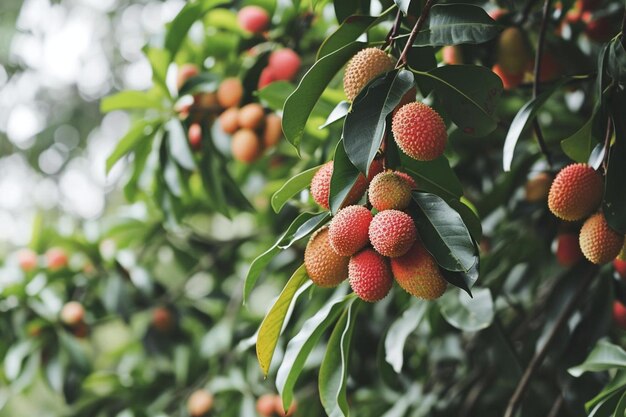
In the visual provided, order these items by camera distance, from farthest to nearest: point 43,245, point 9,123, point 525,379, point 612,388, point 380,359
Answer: point 9,123
point 43,245
point 380,359
point 525,379
point 612,388

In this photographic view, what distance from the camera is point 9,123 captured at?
161 inches

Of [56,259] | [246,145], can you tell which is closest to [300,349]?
[246,145]

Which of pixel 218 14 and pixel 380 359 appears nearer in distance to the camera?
pixel 380 359

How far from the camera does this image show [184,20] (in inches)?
52.7

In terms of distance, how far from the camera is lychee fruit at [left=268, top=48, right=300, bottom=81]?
1.36m

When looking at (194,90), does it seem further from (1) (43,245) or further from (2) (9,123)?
(2) (9,123)

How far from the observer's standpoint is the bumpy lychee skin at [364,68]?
72cm

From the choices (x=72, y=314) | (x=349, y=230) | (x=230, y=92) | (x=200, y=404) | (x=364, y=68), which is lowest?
(x=200, y=404)

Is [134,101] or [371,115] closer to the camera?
[371,115]

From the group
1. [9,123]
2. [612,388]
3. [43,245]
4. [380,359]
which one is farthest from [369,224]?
[9,123]

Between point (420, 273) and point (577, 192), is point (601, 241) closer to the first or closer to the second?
point (577, 192)

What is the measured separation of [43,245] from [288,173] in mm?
824

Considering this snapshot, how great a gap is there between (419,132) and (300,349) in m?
0.33

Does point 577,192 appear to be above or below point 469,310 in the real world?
above
